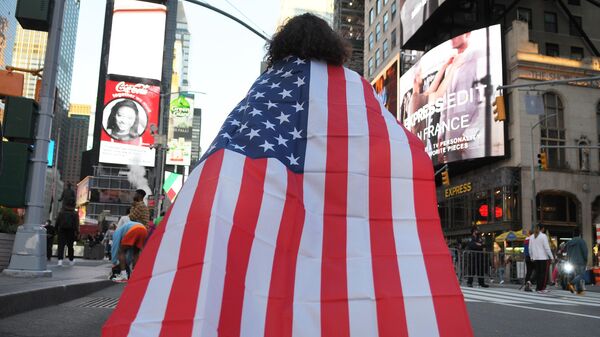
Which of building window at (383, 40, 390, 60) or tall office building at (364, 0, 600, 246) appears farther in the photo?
building window at (383, 40, 390, 60)

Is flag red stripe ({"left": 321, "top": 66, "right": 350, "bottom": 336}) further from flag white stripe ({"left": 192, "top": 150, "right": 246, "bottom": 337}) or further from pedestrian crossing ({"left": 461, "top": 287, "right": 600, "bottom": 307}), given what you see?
pedestrian crossing ({"left": 461, "top": 287, "right": 600, "bottom": 307})

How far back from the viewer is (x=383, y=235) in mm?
2924

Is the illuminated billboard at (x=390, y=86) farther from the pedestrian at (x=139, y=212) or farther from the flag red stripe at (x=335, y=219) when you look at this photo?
the flag red stripe at (x=335, y=219)

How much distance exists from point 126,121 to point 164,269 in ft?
177

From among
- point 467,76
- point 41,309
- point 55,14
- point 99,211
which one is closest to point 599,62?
point 467,76

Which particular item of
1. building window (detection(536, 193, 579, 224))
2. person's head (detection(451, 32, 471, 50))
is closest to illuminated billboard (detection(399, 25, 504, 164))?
person's head (detection(451, 32, 471, 50))

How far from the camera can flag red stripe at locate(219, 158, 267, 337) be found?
2.45 meters

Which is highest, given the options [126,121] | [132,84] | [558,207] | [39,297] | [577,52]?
[132,84]

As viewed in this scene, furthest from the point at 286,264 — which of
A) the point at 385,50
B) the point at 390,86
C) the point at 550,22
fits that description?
the point at 385,50

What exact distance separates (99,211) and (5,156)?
290 ft

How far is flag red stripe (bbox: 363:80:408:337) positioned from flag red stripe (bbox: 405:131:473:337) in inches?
6.7

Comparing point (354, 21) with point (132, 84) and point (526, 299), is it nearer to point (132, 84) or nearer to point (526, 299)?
point (132, 84)

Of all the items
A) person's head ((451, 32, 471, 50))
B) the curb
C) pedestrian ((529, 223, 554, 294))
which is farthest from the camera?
person's head ((451, 32, 471, 50))

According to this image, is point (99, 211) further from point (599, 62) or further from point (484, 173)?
point (599, 62)
